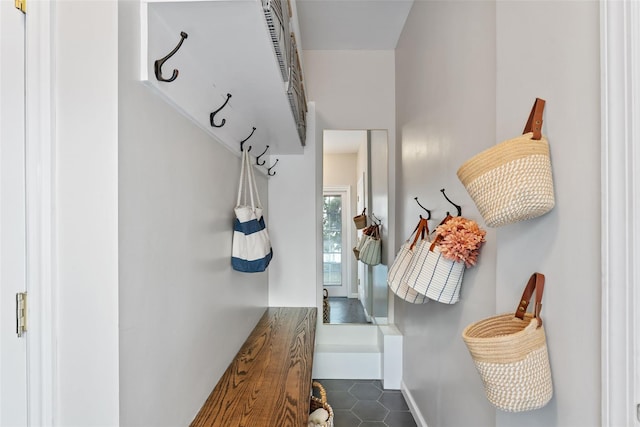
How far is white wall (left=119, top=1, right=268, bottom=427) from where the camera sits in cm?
71

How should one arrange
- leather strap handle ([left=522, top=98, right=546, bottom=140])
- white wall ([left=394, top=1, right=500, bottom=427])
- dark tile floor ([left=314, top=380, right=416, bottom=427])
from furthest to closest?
dark tile floor ([left=314, top=380, right=416, bottom=427]) → white wall ([left=394, top=1, right=500, bottom=427]) → leather strap handle ([left=522, top=98, right=546, bottom=140])

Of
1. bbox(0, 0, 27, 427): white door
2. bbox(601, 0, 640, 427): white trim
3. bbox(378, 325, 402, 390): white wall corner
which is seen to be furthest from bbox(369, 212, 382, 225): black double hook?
bbox(0, 0, 27, 427): white door

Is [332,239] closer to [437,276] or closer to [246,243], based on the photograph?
[246,243]

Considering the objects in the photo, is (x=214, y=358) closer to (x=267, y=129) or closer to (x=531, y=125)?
(x=267, y=129)

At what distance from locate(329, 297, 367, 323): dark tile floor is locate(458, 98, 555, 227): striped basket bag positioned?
209 cm

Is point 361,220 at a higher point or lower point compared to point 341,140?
lower

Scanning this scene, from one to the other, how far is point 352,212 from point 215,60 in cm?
187

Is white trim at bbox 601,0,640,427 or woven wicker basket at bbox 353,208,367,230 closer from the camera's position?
white trim at bbox 601,0,640,427

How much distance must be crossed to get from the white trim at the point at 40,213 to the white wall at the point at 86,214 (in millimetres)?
12

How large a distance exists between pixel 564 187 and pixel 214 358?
1255 mm

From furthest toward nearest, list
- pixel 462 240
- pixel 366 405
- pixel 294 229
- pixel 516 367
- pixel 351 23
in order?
1. pixel 294 229
2. pixel 351 23
3. pixel 366 405
4. pixel 462 240
5. pixel 516 367

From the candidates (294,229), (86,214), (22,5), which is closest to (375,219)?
(294,229)

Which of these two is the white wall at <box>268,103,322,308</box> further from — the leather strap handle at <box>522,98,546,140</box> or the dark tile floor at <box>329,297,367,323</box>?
the leather strap handle at <box>522,98,546,140</box>

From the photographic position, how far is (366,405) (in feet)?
7.30
